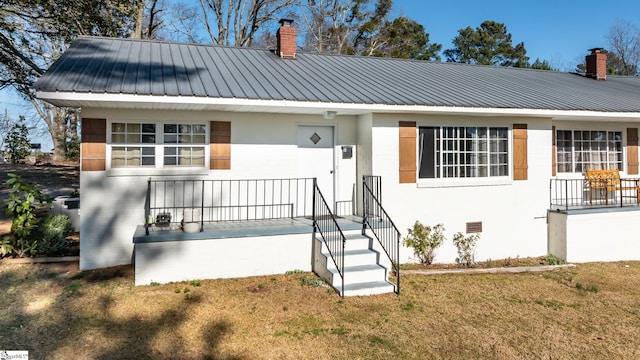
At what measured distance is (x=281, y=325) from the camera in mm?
4961

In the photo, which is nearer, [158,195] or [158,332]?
[158,332]

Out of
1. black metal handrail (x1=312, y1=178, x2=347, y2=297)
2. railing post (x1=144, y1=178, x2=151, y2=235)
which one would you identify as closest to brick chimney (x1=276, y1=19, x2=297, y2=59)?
black metal handrail (x1=312, y1=178, x2=347, y2=297)

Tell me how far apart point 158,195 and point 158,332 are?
3141 millimetres

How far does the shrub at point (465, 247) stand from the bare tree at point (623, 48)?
3176cm

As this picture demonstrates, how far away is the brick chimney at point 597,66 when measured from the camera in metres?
12.9

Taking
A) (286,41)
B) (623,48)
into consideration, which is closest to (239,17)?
(286,41)

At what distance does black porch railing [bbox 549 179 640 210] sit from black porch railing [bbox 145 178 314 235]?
593 centimetres

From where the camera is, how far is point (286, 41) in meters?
10.3

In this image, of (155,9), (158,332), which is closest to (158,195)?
(158,332)

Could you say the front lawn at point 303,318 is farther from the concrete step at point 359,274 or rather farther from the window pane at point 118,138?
the window pane at point 118,138

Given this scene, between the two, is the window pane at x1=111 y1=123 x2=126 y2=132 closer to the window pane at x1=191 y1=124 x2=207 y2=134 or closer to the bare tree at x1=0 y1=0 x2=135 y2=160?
the window pane at x1=191 y1=124 x2=207 y2=134

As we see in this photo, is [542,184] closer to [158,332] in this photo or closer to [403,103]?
[403,103]

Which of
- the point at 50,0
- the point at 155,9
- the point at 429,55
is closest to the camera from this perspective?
the point at 50,0

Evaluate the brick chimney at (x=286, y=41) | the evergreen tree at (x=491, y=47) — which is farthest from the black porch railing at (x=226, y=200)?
the evergreen tree at (x=491, y=47)
